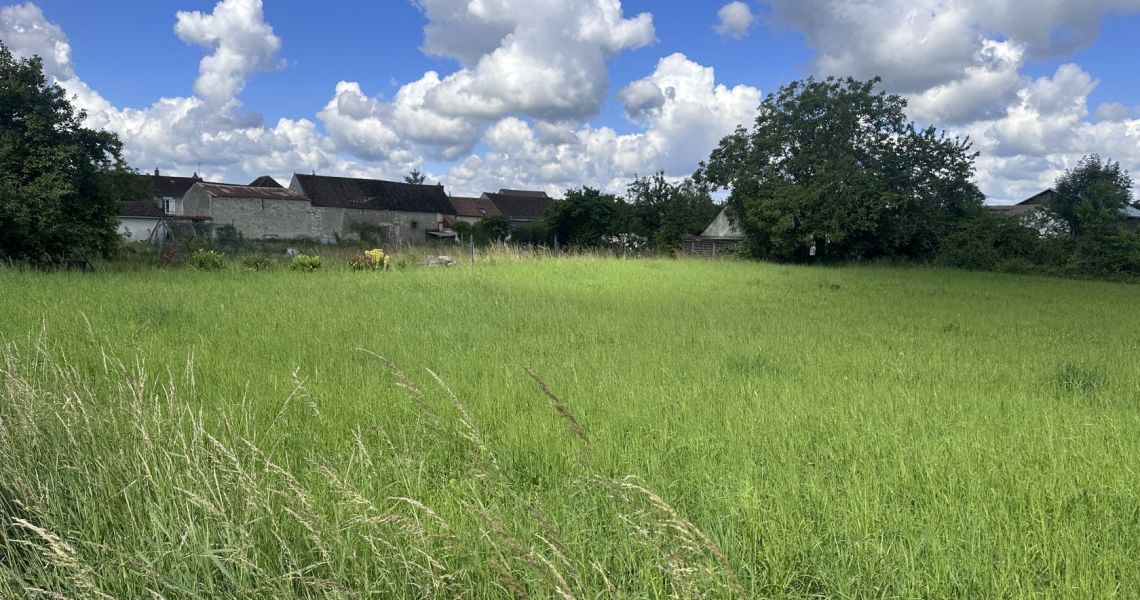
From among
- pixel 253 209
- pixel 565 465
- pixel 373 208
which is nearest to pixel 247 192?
pixel 253 209

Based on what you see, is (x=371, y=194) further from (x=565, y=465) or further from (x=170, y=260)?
(x=565, y=465)

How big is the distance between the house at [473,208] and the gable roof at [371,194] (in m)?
6.15

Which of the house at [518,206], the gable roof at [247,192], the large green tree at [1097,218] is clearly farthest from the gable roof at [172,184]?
the large green tree at [1097,218]

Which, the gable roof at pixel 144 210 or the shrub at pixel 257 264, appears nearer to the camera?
the shrub at pixel 257 264

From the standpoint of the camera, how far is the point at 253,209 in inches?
2100

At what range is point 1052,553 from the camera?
7.91 feet

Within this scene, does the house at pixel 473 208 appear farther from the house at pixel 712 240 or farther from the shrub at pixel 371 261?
the shrub at pixel 371 261

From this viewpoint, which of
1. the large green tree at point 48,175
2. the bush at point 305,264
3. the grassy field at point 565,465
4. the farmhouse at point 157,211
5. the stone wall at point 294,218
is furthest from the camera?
the stone wall at point 294,218

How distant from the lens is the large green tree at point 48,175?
52.3 ft

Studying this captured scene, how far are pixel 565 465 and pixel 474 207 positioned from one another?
76495 millimetres

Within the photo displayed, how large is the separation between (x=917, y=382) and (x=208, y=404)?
18.3 ft

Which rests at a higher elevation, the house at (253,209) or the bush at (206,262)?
the house at (253,209)

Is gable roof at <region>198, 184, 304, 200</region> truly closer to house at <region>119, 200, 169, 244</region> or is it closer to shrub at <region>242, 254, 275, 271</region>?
house at <region>119, 200, 169, 244</region>

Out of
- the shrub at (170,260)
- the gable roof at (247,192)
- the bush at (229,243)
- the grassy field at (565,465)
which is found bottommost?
the grassy field at (565,465)
